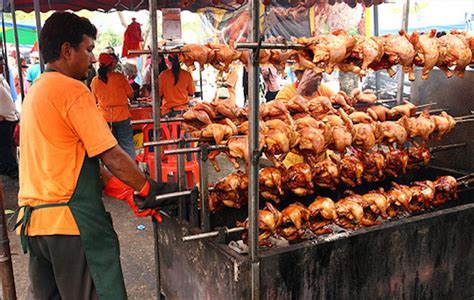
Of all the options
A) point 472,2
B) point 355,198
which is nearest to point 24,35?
point 472,2

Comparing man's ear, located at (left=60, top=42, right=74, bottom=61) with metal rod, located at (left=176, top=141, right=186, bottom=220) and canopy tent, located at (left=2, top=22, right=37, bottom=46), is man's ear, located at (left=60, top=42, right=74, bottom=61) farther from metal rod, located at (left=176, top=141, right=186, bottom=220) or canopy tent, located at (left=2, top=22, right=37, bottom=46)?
canopy tent, located at (left=2, top=22, right=37, bottom=46)

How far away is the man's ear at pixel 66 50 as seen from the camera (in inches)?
90.9

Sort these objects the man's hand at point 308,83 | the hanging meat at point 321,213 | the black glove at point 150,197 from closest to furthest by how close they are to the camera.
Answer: the black glove at point 150,197 < the hanging meat at point 321,213 < the man's hand at point 308,83

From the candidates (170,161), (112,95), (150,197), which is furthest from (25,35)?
(150,197)

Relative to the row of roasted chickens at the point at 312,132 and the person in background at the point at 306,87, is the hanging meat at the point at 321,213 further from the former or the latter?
the person in background at the point at 306,87

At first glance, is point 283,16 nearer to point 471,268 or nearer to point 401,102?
point 401,102

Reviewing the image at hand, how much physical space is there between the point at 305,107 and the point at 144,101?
245 inches

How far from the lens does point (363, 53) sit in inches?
108

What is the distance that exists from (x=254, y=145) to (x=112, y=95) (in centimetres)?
546

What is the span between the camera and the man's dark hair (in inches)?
90.2

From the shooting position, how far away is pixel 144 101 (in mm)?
8953

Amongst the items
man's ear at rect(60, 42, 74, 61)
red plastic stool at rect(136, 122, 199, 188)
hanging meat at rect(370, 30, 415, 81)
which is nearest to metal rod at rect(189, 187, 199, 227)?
man's ear at rect(60, 42, 74, 61)

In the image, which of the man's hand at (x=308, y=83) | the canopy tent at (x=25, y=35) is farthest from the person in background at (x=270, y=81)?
the canopy tent at (x=25, y=35)

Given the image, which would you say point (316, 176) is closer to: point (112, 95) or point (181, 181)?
point (181, 181)
